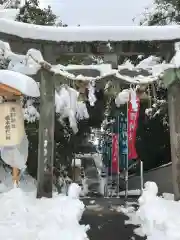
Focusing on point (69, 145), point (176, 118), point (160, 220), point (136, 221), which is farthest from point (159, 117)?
point (160, 220)

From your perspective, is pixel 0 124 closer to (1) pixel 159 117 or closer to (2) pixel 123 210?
(2) pixel 123 210

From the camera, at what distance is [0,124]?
28.8ft

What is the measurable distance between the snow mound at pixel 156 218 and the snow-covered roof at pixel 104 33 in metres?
3.59

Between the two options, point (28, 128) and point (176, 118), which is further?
point (28, 128)

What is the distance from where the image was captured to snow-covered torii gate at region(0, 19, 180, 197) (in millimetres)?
9578

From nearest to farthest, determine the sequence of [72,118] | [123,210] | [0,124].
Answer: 1. [0,124]
2. [123,210]
3. [72,118]

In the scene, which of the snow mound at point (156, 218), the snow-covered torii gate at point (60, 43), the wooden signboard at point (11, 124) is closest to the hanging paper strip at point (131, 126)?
the snow-covered torii gate at point (60, 43)

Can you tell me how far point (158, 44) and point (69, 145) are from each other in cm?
780

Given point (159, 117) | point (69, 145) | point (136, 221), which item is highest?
point (159, 117)

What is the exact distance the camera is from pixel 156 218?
7242 mm

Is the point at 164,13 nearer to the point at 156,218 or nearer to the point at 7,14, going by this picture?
the point at 7,14

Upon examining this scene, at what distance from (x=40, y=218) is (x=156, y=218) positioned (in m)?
2.24

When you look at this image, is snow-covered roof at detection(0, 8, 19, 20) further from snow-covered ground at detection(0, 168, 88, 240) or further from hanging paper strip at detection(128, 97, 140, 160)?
snow-covered ground at detection(0, 168, 88, 240)

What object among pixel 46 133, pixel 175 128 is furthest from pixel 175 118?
pixel 46 133
